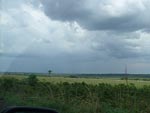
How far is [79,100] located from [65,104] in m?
1.12

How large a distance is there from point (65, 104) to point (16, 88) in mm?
7611

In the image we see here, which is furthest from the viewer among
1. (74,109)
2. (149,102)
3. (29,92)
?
(29,92)

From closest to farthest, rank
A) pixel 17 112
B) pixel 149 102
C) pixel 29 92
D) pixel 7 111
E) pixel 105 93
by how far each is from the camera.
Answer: pixel 7 111 → pixel 17 112 → pixel 149 102 → pixel 29 92 → pixel 105 93

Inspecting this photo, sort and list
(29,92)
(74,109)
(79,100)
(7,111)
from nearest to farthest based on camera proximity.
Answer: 1. (7,111)
2. (74,109)
3. (79,100)
4. (29,92)

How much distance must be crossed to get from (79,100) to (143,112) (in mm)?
2606

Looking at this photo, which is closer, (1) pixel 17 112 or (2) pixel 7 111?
(2) pixel 7 111

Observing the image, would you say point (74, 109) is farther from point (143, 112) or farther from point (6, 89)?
point (6, 89)

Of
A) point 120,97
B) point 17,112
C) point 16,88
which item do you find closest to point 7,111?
point 17,112

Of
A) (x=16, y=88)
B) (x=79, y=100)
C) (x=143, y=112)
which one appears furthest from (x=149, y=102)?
(x=16, y=88)

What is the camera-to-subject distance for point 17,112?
2.62 m

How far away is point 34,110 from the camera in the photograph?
2635 millimetres

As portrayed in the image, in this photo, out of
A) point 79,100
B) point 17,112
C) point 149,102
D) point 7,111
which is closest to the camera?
point 7,111

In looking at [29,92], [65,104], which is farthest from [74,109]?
[29,92]

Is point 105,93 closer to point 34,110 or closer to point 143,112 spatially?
point 143,112
